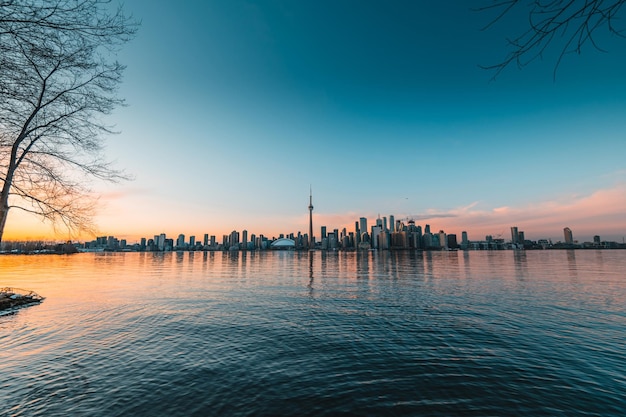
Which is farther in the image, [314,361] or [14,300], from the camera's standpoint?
[14,300]

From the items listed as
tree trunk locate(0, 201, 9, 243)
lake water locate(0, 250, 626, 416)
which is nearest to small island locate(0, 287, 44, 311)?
lake water locate(0, 250, 626, 416)

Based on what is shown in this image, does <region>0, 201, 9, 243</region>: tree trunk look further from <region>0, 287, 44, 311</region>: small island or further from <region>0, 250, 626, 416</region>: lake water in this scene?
<region>0, 287, 44, 311</region>: small island

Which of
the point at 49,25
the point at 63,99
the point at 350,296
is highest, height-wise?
the point at 63,99

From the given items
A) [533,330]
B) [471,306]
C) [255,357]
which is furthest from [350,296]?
[255,357]

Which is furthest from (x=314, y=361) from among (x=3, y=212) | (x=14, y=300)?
(x=14, y=300)

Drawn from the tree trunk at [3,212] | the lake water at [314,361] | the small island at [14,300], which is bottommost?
the lake water at [314,361]

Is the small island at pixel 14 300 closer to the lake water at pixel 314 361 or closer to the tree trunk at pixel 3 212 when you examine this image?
the lake water at pixel 314 361

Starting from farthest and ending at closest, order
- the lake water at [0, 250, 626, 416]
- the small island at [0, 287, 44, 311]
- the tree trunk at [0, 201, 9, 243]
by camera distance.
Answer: the small island at [0, 287, 44, 311], the tree trunk at [0, 201, 9, 243], the lake water at [0, 250, 626, 416]

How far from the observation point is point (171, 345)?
1459cm

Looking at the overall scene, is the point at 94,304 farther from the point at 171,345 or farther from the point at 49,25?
the point at 49,25

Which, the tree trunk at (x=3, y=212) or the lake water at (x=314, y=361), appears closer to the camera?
the lake water at (x=314, y=361)

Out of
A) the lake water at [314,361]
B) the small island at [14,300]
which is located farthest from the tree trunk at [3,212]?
the small island at [14,300]

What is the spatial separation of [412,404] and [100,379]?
36.7 feet

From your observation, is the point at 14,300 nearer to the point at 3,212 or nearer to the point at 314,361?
the point at 3,212
